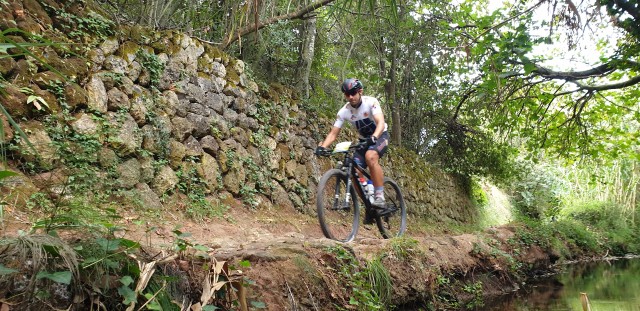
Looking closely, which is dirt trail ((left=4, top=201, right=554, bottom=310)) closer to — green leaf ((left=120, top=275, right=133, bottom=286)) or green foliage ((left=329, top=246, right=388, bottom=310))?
green foliage ((left=329, top=246, right=388, bottom=310))

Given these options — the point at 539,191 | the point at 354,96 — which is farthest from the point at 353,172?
the point at 539,191

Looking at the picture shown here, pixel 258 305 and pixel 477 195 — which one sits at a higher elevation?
pixel 477 195

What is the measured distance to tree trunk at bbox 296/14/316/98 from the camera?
844 centimetres

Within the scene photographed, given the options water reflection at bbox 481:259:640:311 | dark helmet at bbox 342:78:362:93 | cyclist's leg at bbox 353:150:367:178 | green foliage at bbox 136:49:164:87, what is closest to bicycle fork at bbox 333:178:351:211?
cyclist's leg at bbox 353:150:367:178

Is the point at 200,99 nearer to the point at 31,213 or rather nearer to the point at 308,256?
the point at 31,213

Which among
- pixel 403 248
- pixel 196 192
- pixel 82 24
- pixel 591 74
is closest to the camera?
pixel 403 248

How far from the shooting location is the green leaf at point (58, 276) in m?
1.58

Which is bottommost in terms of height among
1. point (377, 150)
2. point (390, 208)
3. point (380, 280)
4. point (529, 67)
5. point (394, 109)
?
point (380, 280)

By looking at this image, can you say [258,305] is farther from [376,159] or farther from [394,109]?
[394,109]

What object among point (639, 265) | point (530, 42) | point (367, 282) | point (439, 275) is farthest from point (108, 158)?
point (639, 265)

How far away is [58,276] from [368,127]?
3.90 metres

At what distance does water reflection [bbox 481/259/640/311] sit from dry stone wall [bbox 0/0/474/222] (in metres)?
3.39

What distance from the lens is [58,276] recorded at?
160cm

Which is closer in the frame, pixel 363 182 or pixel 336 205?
pixel 336 205
